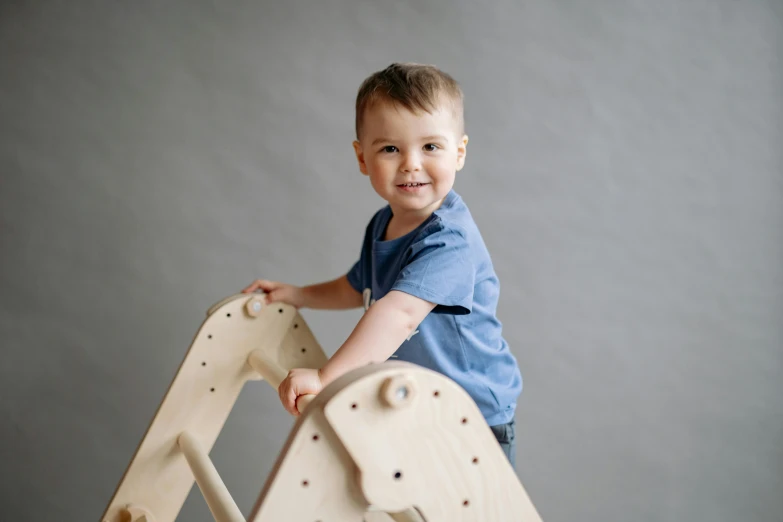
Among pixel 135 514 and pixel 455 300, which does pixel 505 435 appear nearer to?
pixel 455 300

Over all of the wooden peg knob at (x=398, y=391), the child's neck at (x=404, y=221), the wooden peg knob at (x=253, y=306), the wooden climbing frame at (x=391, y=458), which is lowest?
the wooden climbing frame at (x=391, y=458)

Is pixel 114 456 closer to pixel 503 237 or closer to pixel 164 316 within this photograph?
pixel 164 316

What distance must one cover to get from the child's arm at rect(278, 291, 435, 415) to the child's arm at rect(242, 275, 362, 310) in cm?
35

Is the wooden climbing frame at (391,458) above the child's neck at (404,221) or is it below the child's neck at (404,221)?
below

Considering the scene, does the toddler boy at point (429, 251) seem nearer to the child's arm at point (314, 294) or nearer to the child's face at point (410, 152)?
the child's face at point (410, 152)

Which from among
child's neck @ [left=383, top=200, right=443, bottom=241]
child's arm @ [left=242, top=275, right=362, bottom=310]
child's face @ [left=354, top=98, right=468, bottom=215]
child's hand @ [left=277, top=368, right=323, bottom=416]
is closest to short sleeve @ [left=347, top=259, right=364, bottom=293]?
child's arm @ [left=242, top=275, right=362, bottom=310]

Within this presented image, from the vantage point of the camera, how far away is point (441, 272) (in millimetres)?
947

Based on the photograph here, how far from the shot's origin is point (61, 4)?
1.44 meters

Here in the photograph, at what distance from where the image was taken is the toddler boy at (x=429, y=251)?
3.04ft

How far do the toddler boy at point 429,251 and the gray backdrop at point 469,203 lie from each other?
1.61 feet

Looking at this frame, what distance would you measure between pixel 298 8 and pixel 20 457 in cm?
105

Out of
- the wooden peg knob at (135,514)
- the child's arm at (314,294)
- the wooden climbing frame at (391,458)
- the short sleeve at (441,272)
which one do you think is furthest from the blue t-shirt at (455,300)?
the wooden peg knob at (135,514)

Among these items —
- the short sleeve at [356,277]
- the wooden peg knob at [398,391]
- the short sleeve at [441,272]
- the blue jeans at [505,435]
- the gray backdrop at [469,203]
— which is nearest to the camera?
the wooden peg knob at [398,391]

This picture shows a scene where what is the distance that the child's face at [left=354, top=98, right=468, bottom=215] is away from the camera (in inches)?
39.7
